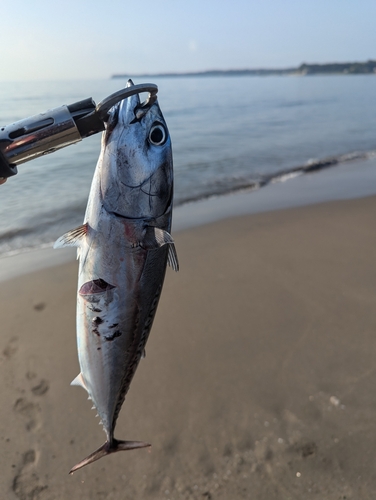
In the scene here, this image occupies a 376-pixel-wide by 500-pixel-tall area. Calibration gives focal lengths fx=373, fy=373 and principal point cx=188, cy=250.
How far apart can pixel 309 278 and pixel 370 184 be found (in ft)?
19.9

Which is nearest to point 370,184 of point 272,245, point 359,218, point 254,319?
point 359,218

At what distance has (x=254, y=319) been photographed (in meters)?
4.33

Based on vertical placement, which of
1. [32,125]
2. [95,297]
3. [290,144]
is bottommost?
[290,144]

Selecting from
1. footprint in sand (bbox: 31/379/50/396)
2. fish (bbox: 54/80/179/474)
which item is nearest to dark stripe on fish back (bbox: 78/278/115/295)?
fish (bbox: 54/80/179/474)

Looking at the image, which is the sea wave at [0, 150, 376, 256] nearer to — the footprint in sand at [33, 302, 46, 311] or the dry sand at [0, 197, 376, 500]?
the dry sand at [0, 197, 376, 500]

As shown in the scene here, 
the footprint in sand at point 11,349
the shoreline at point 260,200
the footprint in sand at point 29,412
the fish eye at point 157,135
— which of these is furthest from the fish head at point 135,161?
the shoreline at point 260,200

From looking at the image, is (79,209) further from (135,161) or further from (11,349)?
→ (135,161)

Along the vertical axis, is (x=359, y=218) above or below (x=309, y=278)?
below

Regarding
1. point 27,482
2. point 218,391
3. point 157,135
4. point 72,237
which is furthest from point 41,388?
point 157,135

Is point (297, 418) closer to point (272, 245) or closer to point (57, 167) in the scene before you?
point (272, 245)

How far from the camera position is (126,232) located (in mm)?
1676

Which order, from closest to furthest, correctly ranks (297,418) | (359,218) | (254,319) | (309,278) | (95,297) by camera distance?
1. (95,297)
2. (297,418)
3. (254,319)
4. (309,278)
5. (359,218)

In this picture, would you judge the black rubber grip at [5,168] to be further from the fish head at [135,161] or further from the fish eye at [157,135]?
the fish eye at [157,135]

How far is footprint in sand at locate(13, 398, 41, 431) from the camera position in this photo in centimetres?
318
